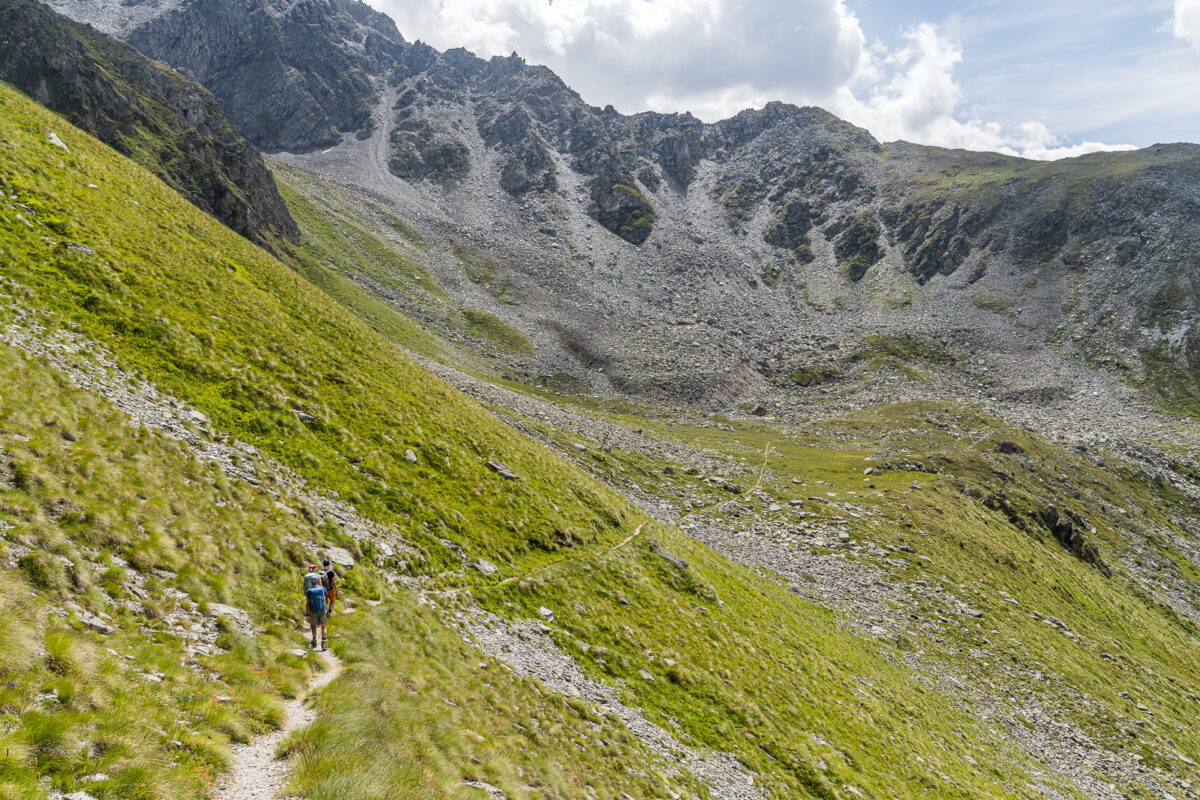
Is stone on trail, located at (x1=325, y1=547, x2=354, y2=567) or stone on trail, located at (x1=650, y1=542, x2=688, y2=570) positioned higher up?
stone on trail, located at (x1=325, y1=547, x2=354, y2=567)

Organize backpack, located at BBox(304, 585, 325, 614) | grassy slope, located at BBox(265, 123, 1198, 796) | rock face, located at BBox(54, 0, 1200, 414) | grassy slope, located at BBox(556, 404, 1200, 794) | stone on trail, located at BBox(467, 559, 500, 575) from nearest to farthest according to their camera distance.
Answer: backpack, located at BBox(304, 585, 325, 614) → stone on trail, located at BBox(467, 559, 500, 575) → grassy slope, located at BBox(265, 123, 1198, 796) → grassy slope, located at BBox(556, 404, 1200, 794) → rock face, located at BBox(54, 0, 1200, 414)

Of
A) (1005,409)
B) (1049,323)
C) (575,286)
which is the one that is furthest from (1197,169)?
(575,286)

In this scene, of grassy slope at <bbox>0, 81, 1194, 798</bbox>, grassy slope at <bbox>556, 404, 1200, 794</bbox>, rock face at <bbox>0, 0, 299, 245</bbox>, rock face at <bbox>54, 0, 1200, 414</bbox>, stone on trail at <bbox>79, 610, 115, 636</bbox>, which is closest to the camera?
stone on trail at <bbox>79, 610, 115, 636</bbox>

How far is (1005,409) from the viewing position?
101 metres

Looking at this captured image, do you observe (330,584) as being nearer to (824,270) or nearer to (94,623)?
(94,623)

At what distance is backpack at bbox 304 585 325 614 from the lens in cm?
1348

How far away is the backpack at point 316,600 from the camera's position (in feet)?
44.2

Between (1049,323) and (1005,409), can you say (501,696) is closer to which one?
(1005,409)

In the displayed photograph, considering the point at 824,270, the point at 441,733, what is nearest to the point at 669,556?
the point at 441,733

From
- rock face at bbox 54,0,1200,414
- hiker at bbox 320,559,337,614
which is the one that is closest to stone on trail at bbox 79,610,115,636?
hiker at bbox 320,559,337,614

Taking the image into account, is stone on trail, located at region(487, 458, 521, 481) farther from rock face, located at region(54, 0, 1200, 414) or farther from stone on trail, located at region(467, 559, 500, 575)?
rock face, located at region(54, 0, 1200, 414)

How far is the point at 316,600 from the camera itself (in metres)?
13.6

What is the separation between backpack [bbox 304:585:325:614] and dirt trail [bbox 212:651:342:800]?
3.07 meters

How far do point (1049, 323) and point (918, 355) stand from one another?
38738 millimetres
